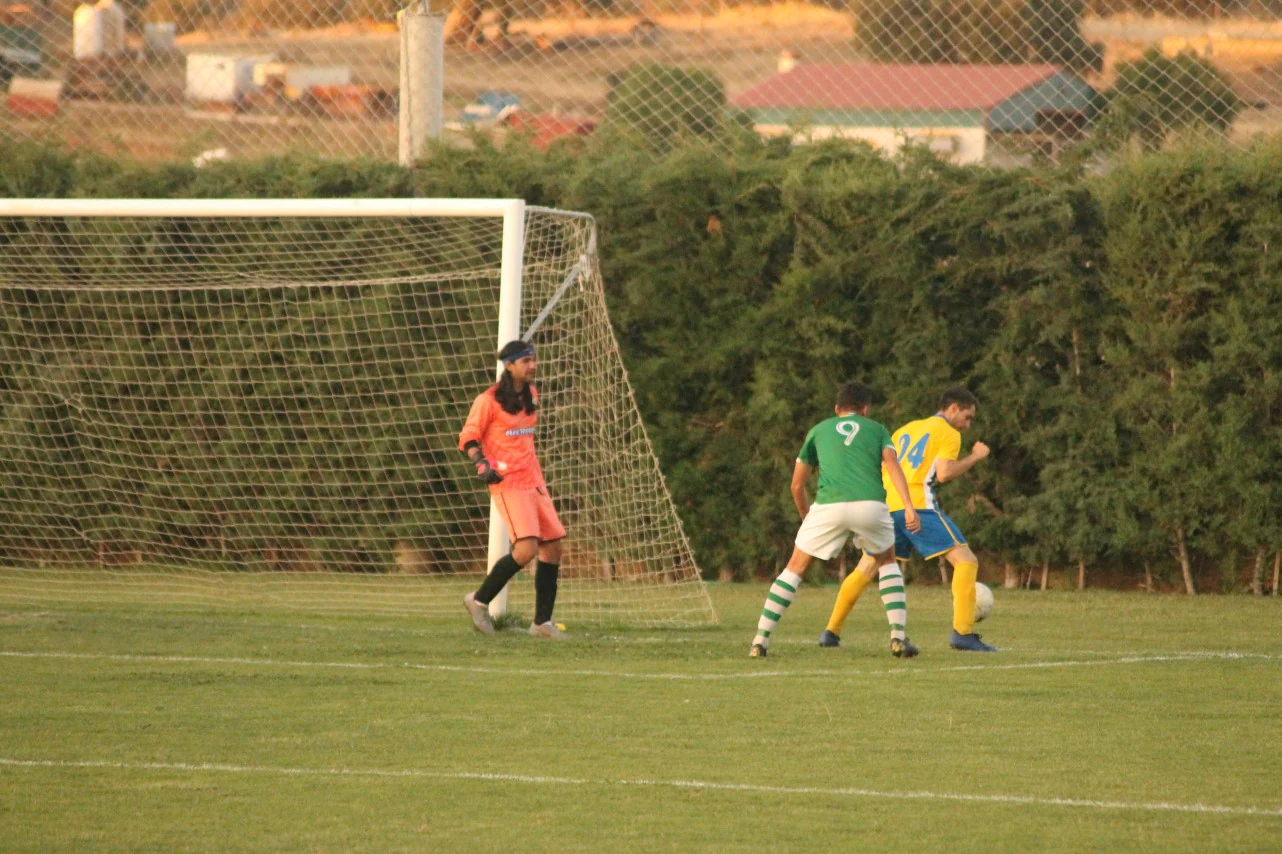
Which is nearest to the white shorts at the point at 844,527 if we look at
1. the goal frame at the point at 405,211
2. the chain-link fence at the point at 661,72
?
the goal frame at the point at 405,211

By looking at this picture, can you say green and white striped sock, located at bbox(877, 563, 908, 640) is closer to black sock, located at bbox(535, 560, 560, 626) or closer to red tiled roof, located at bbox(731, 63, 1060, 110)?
black sock, located at bbox(535, 560, 560, 626)

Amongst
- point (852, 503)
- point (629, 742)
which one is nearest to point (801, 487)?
point (852, 503)

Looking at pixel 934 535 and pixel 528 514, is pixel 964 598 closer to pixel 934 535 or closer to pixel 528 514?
pixel 934 535

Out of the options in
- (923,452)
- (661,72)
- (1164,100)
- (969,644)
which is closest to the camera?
(969,644)

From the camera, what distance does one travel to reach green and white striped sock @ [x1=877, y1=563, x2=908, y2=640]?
1043 cm

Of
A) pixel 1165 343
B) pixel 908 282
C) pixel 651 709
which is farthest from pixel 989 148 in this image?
pixel 651 709

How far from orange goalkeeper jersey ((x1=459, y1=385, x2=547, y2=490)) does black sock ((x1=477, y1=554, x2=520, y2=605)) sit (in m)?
0.47

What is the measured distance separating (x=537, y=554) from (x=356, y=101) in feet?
34.0

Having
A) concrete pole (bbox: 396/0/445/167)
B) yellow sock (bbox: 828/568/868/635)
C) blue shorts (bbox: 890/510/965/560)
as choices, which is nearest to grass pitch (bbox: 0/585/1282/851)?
yellow sock (bbox: 828/568/868/635)

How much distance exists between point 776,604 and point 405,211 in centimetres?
406

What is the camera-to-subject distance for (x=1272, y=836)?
570 cm

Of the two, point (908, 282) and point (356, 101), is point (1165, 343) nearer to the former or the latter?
point (908, 282)

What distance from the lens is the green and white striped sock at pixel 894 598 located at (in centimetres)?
1043

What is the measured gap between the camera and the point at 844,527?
34.5ft
